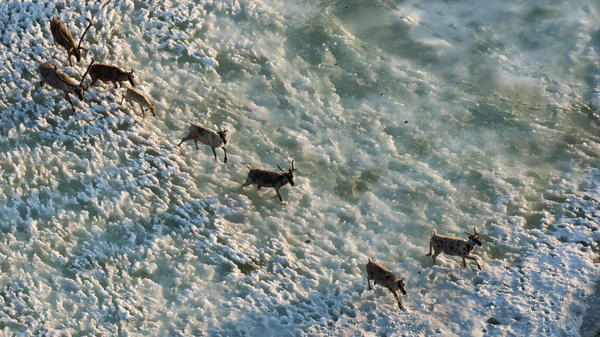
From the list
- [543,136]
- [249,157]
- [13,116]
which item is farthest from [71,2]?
[543,136]

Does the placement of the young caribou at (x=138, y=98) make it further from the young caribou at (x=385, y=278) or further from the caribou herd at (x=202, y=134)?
the young caribou at (x=385, y=278)

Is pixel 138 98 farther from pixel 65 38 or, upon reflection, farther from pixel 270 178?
pixel 270 178

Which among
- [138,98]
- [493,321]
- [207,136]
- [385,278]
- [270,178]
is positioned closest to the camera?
[385,278]

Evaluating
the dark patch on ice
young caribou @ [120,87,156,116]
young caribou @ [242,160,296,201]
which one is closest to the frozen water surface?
the dark patch on ice

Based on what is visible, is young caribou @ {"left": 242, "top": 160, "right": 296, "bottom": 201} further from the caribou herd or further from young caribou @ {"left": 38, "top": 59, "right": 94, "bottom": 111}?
young caribou @ {"left": 38, "top": 59, "right": 94, "bottom": 111}

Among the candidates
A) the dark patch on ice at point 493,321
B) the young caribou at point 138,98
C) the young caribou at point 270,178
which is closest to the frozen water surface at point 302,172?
the dark patch on ice at point 493,321

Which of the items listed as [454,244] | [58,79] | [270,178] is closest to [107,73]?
[58,79]
